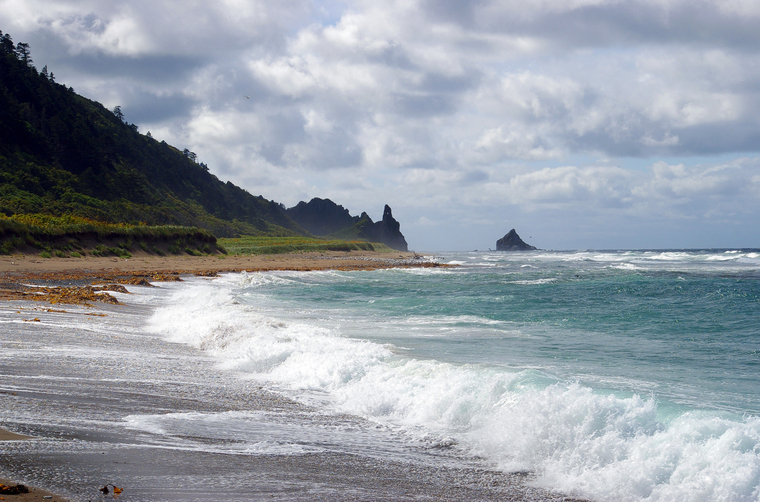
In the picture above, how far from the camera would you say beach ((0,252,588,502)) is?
4.22 metres

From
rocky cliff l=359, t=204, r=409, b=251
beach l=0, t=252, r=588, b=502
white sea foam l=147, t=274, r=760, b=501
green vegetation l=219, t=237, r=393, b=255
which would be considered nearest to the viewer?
beach l=0, t=252, r=588, b=502

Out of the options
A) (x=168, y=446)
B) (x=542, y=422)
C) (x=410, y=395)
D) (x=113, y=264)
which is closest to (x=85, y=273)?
(x=113, y=264)

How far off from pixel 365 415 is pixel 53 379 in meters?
4.06

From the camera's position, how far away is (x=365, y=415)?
678cm

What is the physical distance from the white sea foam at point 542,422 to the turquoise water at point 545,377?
0.02 meters

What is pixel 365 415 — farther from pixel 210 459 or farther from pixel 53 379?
pixel 53 379

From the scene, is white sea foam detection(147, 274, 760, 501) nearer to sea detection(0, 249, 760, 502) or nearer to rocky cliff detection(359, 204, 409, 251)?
sea detection(0, 249, 760, 502)

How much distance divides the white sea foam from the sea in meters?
0.02

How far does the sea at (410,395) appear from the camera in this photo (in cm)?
492

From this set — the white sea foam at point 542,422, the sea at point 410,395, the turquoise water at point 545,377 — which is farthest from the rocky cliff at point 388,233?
the white sea foam at point 542,422

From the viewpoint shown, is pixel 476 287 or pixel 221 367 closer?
pixel 221 367

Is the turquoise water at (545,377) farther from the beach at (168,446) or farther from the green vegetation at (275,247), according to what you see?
the green vegetation at (275,247)

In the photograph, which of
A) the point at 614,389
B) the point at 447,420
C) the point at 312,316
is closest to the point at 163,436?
the point at 447,420

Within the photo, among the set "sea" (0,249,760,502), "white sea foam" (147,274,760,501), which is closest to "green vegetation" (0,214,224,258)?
"sea" (0,249,760,502)
